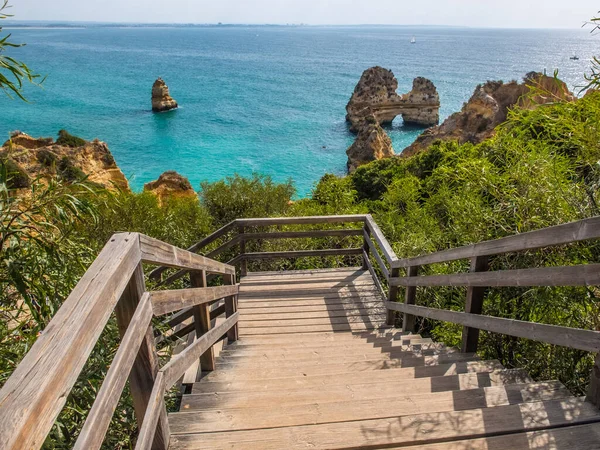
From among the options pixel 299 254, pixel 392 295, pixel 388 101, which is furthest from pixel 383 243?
pixel 388 101

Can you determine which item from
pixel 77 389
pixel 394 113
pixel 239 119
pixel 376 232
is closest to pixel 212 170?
pixel 239 119

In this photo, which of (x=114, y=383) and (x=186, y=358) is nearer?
(x=114, y=383)

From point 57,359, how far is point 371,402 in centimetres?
174

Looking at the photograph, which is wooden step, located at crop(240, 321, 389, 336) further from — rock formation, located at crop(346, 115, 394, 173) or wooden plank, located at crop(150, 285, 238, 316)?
rock formation, located at crop(346, 115, 394, 173)

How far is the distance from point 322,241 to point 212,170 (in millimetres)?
33488

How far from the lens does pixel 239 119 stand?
191 feet

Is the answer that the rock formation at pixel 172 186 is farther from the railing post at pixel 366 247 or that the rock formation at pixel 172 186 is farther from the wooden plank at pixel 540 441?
the wooden plank at pixel 540 441

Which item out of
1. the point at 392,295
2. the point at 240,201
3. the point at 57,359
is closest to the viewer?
the point at 57,359

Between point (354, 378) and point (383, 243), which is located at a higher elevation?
point (383, 243)

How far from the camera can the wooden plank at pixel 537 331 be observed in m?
1.91

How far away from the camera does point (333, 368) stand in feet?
10.7

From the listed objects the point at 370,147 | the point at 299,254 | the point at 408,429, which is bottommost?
the point at 370,147

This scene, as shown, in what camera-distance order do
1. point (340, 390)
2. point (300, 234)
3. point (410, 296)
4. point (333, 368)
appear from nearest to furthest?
1. point (340, 390)
2. point (333, 368)
3. point (410, 296)
4. point (300, 234)

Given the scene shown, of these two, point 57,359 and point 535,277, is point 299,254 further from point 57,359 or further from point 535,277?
point 57,359
